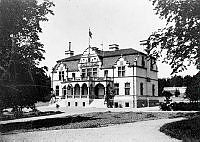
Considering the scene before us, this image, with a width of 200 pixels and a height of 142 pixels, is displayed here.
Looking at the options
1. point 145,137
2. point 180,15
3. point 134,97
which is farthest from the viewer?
point 134,97

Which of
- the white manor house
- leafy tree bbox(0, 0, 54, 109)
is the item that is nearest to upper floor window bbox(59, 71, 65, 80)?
the white manor house

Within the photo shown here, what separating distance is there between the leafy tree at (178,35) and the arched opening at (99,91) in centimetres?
2823

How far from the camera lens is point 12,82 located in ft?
53.9

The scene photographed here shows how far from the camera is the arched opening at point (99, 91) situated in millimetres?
46344

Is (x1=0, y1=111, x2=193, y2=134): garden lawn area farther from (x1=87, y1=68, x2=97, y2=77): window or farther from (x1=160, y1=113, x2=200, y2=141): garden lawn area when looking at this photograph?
(x1=87, y1=68, x2=97, y2=77): window

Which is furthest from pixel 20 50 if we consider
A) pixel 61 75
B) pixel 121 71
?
pixel 61 75

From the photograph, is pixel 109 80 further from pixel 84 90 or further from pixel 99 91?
pixel 84 90

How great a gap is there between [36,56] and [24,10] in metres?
2.64

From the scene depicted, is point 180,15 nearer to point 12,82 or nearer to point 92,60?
point 12,82

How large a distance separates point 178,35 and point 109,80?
28953 mm

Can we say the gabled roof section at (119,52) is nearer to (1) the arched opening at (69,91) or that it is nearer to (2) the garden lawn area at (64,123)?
(1) the arched opening at (69,91)

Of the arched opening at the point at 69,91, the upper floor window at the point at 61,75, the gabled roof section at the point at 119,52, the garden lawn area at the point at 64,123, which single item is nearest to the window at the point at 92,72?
the gabled roof section at the point at 119,52

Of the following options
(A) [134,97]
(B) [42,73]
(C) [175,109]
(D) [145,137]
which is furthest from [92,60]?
(D) [145,137]

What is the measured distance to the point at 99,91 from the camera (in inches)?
1842
